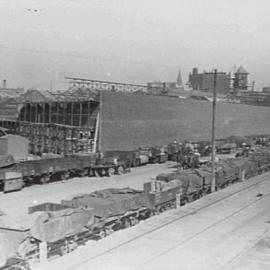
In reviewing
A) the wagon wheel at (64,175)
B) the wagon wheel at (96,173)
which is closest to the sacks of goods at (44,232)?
the wagon wheel at (64,175)

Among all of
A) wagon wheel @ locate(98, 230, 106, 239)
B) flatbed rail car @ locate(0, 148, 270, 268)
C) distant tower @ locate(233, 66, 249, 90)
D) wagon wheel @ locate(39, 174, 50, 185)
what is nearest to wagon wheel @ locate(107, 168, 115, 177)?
wagon wheel @ locate(39, 174, 50, 185)

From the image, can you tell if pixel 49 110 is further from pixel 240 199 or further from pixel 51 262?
pixel 51 262

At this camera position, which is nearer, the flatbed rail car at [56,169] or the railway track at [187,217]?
the railway track at [187,217]

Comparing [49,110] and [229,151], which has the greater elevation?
[49,110]

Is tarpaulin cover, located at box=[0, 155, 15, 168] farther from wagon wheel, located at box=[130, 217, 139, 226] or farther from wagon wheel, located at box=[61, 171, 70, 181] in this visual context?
wagon wheel, located at box=[130, 217, 139, 226]

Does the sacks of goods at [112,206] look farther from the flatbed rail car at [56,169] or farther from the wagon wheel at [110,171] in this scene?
the wagon wheel at [110,171]

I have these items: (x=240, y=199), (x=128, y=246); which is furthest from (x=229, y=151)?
(x=128, y=246)

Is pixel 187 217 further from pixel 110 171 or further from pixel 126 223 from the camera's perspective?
pixel 110 171
